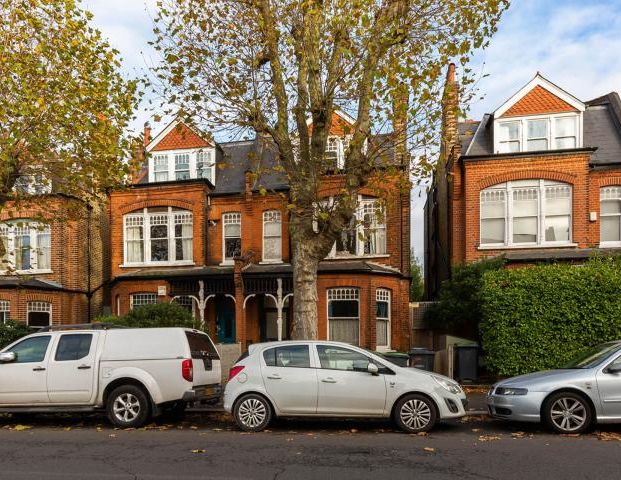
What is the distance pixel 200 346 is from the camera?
32.3 feet

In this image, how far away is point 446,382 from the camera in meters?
8.57

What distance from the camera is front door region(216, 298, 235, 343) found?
2017 cm

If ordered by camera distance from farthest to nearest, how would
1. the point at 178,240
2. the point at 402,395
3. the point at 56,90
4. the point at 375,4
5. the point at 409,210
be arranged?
the point at 178,240 < the point at 409,210 < the point at 56,90 < the point at 375,4 < the point at 402,395

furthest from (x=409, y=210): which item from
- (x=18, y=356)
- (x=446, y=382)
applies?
(x=18, y=356)

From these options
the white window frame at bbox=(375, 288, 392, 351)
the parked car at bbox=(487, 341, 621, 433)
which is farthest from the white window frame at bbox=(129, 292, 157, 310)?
the parked car at bbox=(487, 341, 621, 433)

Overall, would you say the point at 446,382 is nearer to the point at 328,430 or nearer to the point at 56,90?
the point at 328,430

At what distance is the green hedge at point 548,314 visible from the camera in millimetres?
12344

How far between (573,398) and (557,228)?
10.4m

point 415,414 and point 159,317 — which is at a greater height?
point 159,317

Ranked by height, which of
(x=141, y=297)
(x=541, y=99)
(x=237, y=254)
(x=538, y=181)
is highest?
(x=541, y=99)

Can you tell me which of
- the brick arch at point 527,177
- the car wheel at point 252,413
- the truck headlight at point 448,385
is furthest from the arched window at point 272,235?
the truck headlight at point 448,385

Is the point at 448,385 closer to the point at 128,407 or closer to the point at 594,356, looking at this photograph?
the point at 594,356

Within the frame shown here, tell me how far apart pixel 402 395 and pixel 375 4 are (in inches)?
292

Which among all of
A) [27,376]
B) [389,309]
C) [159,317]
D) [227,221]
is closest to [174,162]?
[227,221]
